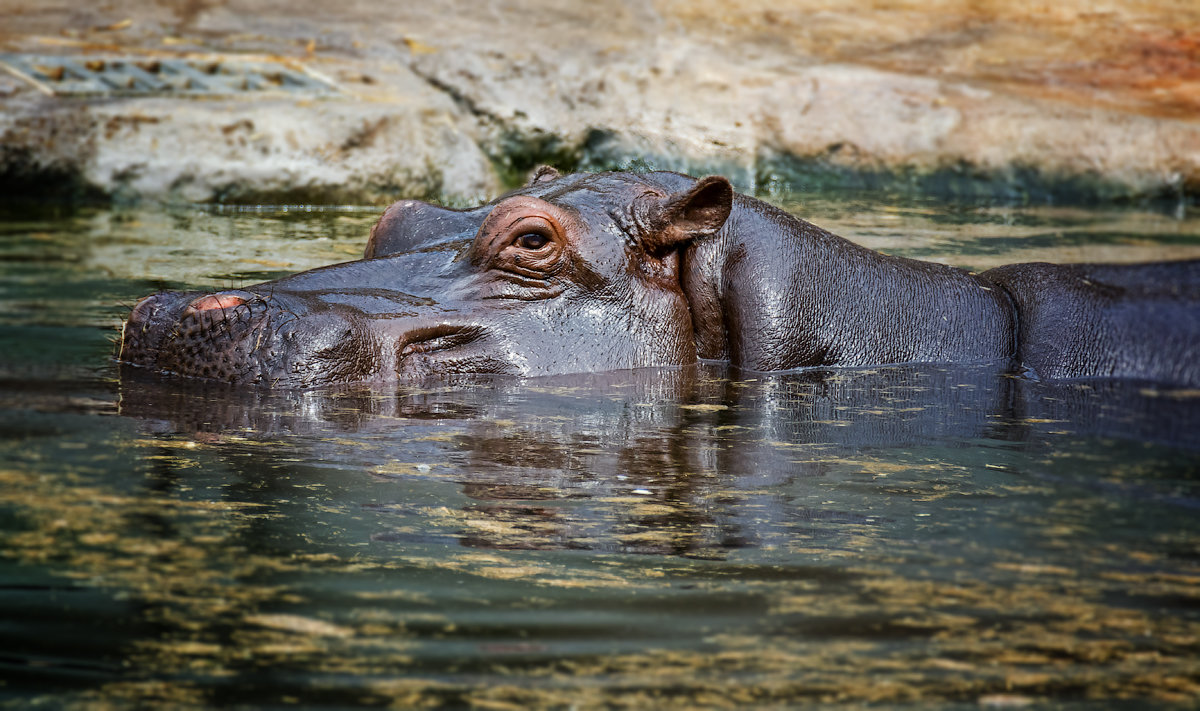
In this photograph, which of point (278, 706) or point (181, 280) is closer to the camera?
point (278, 706)

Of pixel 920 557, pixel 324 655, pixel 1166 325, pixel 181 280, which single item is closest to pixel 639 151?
pixel 181 280

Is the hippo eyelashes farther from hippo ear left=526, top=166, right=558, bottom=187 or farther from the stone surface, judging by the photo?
the stone surface

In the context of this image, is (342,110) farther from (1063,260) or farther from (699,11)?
(1063,260)

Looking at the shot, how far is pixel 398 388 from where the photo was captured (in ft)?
16.3

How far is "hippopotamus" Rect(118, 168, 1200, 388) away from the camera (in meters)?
4.89

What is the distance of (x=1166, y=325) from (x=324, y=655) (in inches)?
151

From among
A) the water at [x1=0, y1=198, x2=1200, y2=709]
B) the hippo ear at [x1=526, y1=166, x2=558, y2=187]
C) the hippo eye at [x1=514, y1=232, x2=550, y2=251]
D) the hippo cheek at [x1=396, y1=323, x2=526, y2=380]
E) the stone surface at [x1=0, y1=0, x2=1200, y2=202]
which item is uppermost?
the stone surface at [x1=0, y1=0, x2=1200, y2=202]

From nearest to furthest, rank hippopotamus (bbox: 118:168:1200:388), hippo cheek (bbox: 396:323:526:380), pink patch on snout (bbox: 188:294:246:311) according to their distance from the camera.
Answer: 1. pink patch on snout (bbox: 188:294:246:311)
2. hippopotamus (bbox: 118:168:1200:388)
3. hippo cheek (bbox: 396:323:526:380)

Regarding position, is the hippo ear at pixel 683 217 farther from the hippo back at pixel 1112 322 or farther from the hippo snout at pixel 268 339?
the hippo back at pixel 1112 322

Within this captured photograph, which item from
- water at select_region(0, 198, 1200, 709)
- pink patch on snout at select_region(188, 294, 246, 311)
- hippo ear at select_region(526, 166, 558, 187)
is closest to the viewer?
water at select_region(0, 198, 1200, 709)

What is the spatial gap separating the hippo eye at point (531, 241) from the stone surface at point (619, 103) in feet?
17.7

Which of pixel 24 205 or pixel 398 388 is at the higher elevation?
pixel 24 205

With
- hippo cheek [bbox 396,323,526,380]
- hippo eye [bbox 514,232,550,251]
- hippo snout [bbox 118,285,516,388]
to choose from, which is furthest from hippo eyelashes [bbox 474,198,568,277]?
hippo snout [bbox 118,285,516,388]

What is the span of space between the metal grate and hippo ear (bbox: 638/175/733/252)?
20.6 feet
